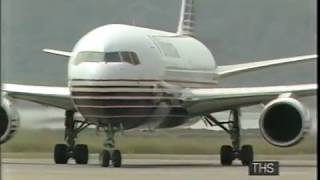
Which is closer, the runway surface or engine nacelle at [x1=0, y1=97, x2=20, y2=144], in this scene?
engine nacelle at [x1=0, y1=97, x2=20, y2=144]

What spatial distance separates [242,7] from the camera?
26.5ft

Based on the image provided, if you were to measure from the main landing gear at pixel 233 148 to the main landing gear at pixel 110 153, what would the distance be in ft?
3.60

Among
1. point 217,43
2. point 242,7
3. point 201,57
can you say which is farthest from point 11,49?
point 201,57

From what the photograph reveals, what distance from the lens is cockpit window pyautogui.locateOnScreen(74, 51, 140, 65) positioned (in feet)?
45.0

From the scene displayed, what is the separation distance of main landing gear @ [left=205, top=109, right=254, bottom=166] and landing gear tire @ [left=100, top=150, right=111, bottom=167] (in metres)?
1.20

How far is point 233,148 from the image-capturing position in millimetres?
10992

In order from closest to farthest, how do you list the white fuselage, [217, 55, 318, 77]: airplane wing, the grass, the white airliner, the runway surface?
[217, 55, 318, 77]: airplane wing, the runway surface, the grass, the white airliner, the white fuselage

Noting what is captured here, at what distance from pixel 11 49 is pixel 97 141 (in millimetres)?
3563

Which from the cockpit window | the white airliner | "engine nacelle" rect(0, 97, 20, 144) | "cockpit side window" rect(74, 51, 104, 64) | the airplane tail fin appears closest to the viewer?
"engine nacelle" rect(0, 97, 20, 144)

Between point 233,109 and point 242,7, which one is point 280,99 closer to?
point 233,109

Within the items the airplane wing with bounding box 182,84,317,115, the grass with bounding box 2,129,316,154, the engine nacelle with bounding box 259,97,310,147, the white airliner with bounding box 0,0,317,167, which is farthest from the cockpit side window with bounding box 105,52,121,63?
the grass with bounding box 2,129,316,154

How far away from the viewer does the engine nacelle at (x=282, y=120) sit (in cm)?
1047

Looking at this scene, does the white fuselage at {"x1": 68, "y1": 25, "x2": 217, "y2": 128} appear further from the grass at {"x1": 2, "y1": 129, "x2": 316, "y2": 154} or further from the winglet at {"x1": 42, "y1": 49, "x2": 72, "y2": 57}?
the grass at {"x1": 2, "y1": 129, "x2": 316, "y2": 154}

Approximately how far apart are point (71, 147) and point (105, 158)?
25.7 inches
